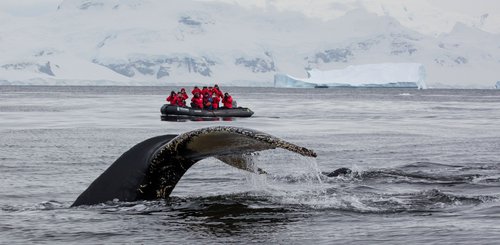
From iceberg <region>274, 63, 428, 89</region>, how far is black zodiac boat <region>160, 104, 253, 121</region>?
401 feet

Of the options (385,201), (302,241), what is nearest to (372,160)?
(385,201)

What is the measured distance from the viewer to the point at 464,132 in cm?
3192

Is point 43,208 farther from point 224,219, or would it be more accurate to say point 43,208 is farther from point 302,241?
point 302,241

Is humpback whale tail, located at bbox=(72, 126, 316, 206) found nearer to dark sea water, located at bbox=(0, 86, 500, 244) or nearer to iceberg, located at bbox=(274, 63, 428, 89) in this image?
dark sea water, located at bbox=(0, 86, 500, 244)

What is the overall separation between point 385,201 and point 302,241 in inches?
125

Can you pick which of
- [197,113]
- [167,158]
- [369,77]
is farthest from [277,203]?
[369,77]

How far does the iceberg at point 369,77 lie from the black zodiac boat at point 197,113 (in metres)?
122

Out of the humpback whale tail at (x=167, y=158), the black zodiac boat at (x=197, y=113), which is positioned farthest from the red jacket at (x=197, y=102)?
the humpback whale tail at (x=167, y=158)

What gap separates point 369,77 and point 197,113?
449 ft

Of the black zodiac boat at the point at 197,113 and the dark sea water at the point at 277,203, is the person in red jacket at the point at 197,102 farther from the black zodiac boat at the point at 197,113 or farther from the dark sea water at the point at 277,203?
the dark sea water at the point at 277,203

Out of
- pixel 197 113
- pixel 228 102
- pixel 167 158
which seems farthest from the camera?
pixel 228 102

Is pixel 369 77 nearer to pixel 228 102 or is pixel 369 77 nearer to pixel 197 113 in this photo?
pixel 228 102

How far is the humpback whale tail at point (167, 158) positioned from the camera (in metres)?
7.98

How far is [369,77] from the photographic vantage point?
591 feet
